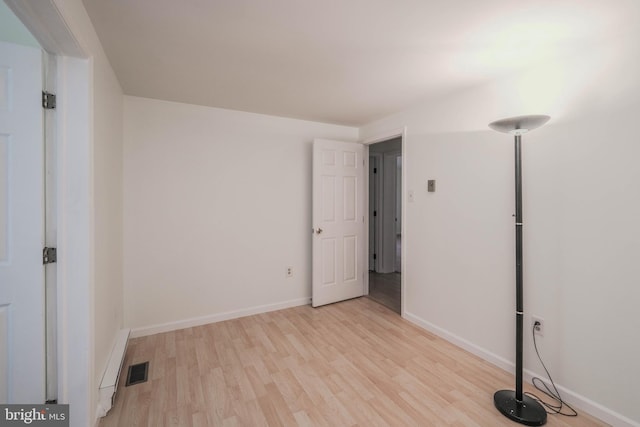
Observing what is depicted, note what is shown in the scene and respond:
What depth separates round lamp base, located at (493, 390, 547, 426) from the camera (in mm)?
1641

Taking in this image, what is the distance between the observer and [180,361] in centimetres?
229

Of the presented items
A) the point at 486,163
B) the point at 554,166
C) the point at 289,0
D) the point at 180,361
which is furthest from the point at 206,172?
the point at 554,166

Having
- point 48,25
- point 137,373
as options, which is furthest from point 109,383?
point 48,25

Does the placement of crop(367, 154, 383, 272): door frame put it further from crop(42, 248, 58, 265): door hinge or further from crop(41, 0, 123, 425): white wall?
crop(42, 248, 58, 265): door hinge

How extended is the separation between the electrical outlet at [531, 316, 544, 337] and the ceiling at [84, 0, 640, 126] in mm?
1840

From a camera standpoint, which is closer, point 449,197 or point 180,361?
point 180,361

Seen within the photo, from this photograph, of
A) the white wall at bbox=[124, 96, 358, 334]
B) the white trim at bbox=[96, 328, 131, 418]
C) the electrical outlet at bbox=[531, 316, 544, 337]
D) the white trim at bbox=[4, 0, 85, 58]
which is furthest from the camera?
the white wall at bbox=[124, 96, 358, 334]

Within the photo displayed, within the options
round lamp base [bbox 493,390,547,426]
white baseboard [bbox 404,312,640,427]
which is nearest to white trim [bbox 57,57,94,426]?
round lamp base [bbox 493,390,547,426]

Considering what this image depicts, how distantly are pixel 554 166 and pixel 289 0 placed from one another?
2.01m

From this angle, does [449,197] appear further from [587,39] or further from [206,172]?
[206,172]

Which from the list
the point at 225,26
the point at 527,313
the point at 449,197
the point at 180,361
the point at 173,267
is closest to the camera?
the point at 225,26

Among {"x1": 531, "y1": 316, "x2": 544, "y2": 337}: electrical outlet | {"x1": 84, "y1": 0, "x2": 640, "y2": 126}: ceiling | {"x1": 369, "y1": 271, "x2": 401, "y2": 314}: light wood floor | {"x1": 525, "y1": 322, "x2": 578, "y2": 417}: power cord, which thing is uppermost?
{"x1": 84, "y1": 0, "x2": 640, "y2": 126}: ceiling

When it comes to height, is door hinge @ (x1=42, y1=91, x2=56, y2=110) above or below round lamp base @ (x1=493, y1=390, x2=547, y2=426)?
above

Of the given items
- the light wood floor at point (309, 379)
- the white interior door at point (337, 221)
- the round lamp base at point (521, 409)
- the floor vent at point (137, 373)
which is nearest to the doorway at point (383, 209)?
the white interior door at point (337, 221)
